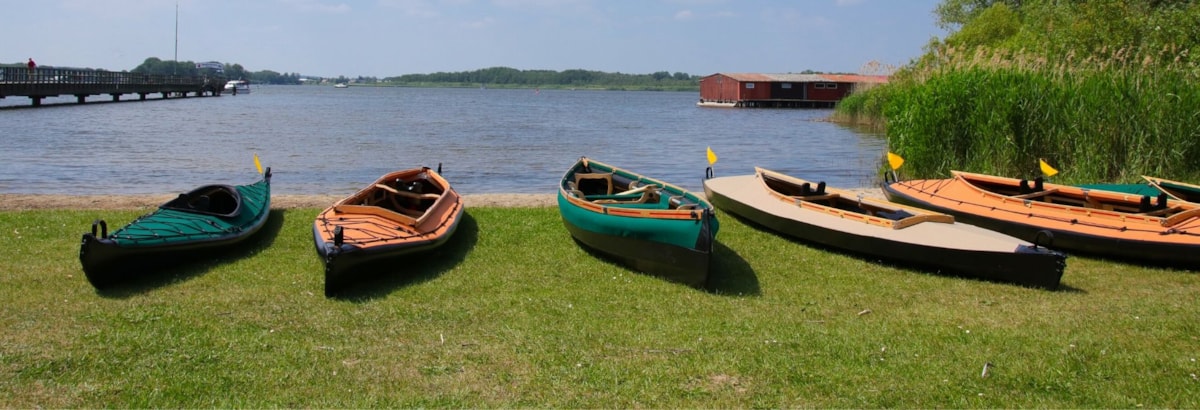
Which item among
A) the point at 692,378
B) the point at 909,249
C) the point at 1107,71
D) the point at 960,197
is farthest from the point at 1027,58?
the point at 692,378

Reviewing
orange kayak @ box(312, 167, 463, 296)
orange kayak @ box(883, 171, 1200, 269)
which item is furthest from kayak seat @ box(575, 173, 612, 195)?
orange kayak @ box(883, 171, 1200, 269)

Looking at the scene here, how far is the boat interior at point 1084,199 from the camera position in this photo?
1119cm

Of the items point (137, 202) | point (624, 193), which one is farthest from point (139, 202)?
point (624, 193)

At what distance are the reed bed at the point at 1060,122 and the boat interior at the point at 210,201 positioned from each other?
1115 cm

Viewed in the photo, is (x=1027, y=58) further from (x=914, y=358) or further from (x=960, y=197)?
(x=914, y=358)

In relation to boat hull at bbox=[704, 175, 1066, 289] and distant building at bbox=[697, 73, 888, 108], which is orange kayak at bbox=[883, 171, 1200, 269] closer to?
boat hull at bbox=[704, 175, 1066, 289]

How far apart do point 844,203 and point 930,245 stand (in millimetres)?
2389

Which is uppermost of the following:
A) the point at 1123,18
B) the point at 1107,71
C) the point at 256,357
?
the point at 1123,18

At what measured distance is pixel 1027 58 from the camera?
18.5 meters

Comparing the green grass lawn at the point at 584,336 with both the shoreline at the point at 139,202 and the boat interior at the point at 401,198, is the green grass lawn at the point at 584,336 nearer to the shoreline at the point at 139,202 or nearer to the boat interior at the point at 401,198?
the boat interior at the point at 401,198

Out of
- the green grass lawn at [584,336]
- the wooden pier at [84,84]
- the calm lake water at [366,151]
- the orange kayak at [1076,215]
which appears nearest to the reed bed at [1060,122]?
the orange kayak at [1076,215]

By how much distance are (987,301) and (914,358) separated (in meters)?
2.32

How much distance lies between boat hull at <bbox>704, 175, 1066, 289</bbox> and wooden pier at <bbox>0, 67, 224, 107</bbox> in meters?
51.1

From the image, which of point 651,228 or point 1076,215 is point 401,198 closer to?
point 651,228
